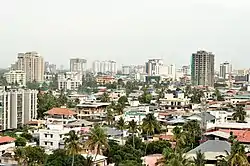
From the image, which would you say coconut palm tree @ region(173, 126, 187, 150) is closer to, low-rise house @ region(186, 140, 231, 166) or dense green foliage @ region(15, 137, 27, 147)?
low-rise house @ region(186, 140, 231, 166)

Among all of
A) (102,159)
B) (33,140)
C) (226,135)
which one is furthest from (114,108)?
(102,159)

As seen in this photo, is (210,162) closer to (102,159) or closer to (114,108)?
(102,159)

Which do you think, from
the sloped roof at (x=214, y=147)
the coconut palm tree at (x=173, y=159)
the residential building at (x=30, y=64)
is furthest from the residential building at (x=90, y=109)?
the residential building at (x=30, y=64)

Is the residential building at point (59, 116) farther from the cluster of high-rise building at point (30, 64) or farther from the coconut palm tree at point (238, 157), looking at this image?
the cluster of high-rise building at point (30, 64)

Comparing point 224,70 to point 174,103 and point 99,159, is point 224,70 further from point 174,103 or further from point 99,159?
point 99,159

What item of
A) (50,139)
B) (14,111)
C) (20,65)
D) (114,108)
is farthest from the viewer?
(20,65)

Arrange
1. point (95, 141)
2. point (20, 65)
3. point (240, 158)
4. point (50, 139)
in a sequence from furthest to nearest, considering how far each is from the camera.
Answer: point (20, 65) → point (50, 139) → point (95, 141) → point (240, 158)
